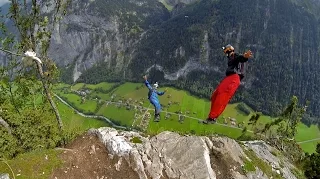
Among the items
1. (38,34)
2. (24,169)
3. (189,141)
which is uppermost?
(38,34)

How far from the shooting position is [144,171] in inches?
536

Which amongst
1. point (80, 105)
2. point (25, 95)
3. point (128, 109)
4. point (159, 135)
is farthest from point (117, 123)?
point (159, 135)

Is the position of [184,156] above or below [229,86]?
below

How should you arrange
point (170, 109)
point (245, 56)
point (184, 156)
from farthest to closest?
1. point (170, 109)
2. point (245, 56)
3. point (184, 156)

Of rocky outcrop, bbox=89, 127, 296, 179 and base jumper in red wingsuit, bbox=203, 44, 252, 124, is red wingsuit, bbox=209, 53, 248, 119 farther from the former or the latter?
rocky outcrop, bbox=89, 127, 296, 179

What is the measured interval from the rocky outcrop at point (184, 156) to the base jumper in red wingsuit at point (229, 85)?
1365 millimetres

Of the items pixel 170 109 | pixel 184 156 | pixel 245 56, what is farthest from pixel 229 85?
pixel 170 109

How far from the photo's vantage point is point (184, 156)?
1402cm

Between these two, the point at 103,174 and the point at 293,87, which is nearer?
the point at 103,174

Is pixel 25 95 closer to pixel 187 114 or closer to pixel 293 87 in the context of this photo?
pixel 187 114

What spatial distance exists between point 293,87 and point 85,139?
7405 inches

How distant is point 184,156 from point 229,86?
3669mm

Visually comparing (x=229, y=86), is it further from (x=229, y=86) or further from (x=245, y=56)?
(x=245, y=56)

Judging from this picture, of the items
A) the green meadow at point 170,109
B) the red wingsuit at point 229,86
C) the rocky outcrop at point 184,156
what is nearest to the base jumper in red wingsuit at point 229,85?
the red wingsuit at point 229,86
